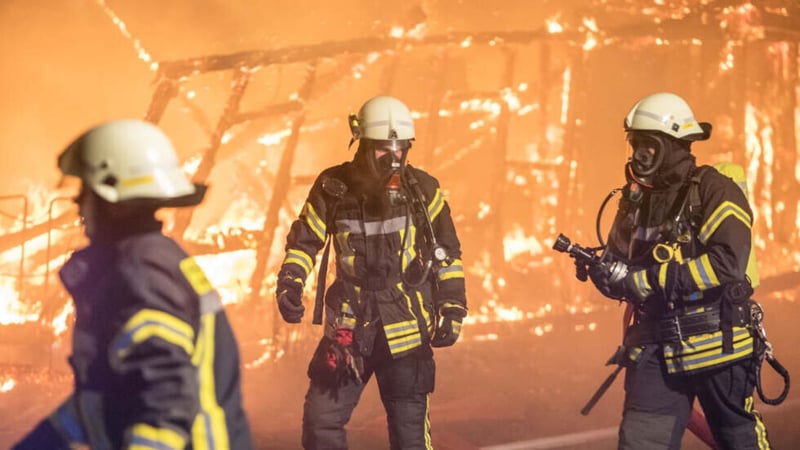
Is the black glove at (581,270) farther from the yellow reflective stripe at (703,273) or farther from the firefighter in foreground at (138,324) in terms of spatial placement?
the firefighter in foreground at (138,324)

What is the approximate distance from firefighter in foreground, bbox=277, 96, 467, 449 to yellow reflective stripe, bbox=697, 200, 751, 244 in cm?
131

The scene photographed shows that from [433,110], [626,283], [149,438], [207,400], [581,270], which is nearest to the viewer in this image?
[149,438]

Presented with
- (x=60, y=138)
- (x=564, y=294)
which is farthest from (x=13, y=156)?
(x=564, y=294)

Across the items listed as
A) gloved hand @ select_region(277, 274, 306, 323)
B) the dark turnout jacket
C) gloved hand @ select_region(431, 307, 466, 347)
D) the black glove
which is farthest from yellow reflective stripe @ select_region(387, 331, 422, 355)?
the dark turnout jacket

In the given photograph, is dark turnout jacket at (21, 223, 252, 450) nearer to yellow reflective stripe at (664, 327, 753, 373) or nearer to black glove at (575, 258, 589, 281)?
black glove at (575, 258, 589, 281)

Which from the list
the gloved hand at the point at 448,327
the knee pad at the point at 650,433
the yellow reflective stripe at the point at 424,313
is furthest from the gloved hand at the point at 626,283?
the yellow reflective stripe at the point at 424,313

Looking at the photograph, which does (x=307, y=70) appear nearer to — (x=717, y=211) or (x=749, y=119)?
(x=749, y=119)

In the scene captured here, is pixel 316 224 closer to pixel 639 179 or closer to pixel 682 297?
pixel 639 179

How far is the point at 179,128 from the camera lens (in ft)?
37.9

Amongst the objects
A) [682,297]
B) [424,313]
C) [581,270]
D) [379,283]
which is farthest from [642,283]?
[379,283]

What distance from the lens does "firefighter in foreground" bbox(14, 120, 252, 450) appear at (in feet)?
7.84

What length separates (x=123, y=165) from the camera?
2572 millimetres

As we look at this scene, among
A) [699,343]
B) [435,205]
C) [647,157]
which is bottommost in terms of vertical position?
[699,343]

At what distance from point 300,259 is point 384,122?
88 cm
